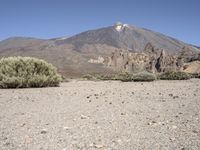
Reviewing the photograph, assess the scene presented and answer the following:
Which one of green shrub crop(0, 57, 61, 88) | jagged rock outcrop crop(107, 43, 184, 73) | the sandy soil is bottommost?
the sandy soil

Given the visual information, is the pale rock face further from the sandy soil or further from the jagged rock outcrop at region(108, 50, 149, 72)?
the sandy soil

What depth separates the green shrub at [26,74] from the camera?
1692 cm

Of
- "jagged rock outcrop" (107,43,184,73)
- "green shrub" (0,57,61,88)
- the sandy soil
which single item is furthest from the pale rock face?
the sandy soil

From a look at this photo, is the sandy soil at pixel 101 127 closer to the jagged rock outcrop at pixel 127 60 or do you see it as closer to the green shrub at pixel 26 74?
the green shrub at pixel 26 74

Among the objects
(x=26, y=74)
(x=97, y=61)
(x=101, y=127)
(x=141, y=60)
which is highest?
(x=97, y=61)

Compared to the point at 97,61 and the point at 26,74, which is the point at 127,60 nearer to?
the point at 97,61

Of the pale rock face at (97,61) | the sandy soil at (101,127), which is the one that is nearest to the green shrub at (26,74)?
the sandy soil at (101,127)

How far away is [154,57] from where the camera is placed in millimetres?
92875

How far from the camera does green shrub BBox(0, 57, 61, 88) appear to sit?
16.9m

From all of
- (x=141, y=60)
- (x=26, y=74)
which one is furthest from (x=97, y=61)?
(x=26, y=74)

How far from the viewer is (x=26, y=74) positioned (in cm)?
1747

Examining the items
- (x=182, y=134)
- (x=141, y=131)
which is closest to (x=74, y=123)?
(x=141, y=131)

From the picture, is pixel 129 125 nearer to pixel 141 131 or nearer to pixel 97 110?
pixel 141 131

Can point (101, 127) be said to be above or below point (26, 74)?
below
